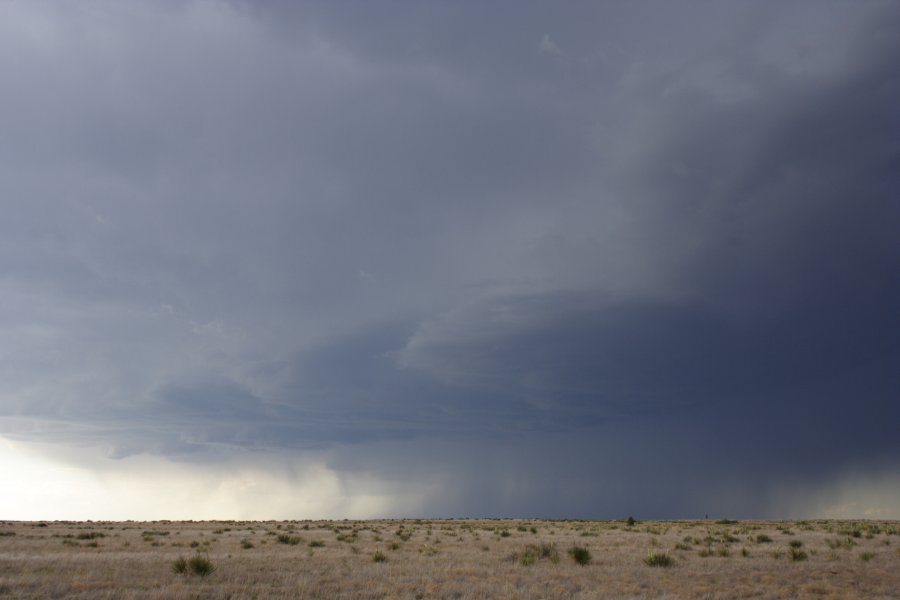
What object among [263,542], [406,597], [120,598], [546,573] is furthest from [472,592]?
[263,542]

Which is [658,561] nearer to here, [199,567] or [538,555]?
[538,555]

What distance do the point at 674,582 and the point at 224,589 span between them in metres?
15.6

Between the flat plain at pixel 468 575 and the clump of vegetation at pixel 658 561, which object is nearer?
the flat plain at pixel 468 575

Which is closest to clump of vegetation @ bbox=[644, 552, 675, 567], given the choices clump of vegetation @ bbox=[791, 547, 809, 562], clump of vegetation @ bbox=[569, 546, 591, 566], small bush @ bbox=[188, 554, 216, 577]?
clump of vegetation @ bbox=[569, 546, 591, 566]

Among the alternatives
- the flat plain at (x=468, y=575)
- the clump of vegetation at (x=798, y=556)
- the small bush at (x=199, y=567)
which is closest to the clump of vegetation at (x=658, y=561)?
the flat plain at (x=468, y=575)

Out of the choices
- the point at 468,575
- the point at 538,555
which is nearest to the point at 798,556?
the point at 538,555

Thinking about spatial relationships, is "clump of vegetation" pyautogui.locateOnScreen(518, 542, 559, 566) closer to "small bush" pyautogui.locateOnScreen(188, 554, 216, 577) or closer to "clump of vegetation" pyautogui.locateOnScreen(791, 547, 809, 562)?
"clump of vegetation" pyautogui.locateOnScreen(791, 547, 809, 562)

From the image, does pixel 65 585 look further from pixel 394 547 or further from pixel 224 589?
pixel 394 547

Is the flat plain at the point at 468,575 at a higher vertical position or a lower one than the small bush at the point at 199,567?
lower

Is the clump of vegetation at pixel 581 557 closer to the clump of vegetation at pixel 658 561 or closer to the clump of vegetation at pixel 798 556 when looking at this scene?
the clump of vegetation at pixel 658 561

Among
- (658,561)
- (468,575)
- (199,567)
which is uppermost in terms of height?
(199,567)

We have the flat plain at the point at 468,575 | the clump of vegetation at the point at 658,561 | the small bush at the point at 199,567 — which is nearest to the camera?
the flat plain at the point at 468,575

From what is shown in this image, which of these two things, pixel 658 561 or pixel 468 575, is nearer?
pixel 468 575

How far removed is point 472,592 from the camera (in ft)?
60.1
